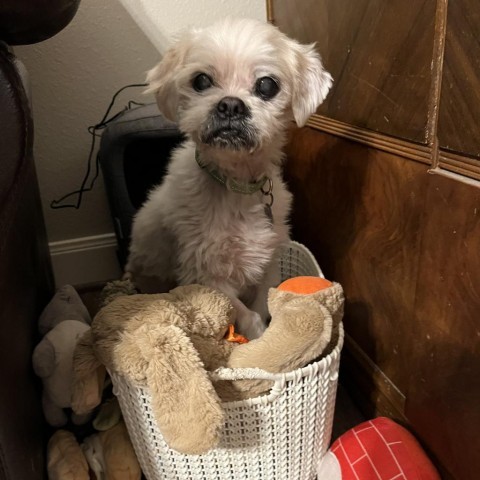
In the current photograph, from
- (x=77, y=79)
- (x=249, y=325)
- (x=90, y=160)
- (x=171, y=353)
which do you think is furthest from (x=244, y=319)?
(x=77, y=79)

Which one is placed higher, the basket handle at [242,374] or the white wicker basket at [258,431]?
the basket handle at [242,374]

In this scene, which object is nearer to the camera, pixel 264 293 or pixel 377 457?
pixel 377 457

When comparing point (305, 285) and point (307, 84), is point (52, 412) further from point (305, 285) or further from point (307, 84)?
point (307, 84)

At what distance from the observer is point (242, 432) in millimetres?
818

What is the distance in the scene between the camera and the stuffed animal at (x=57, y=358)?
0.90 m

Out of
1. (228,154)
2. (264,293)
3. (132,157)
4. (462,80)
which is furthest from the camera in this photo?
(132,157)

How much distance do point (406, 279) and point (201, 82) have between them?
0.61m

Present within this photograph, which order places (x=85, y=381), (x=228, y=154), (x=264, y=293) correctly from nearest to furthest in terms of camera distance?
1. (x=85, y=381)
2. (x=228, y=154)
3. (x=264, y=293)

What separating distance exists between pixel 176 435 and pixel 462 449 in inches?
19.4

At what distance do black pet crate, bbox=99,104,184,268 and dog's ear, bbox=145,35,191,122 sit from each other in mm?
280

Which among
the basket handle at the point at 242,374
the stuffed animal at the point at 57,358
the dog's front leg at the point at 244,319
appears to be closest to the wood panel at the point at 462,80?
the basket handle at the point at 242,374

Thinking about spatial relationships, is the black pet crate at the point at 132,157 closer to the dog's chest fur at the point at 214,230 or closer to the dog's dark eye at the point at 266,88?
the dog's chest fur at the point at 214,230

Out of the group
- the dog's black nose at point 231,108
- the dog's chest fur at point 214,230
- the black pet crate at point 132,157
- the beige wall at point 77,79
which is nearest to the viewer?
the dog's black nose at point 231,108

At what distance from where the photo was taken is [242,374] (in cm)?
76
